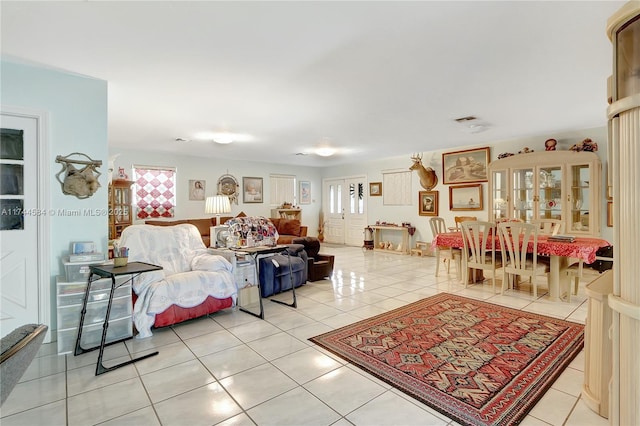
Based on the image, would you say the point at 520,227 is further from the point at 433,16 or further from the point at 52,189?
the point at 52,189

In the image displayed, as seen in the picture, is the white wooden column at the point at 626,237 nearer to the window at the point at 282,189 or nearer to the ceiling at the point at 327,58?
the ceiling at the point at 327,58

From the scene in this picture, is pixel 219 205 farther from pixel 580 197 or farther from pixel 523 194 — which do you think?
pixel 580 197

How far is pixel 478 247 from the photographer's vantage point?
14.5 ft

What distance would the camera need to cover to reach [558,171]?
17.6ft

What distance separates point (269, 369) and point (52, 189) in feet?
8.29

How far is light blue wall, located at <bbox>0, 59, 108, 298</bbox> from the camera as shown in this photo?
2779 millimetres

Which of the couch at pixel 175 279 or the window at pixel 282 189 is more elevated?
the window at pixel 282 189

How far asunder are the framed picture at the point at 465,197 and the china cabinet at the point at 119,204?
265 inches

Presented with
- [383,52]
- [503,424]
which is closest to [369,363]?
[503,424]

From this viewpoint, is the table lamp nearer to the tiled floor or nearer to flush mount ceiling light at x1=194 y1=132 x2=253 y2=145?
flush mount ceiling light at x1=194 y1=132 x2=253 y2=145

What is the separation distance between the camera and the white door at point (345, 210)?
365 inches

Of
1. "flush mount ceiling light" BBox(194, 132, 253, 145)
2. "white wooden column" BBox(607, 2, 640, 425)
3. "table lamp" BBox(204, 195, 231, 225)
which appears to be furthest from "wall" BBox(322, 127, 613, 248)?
"white wooden column" BBox(607, 2, 640, 425)

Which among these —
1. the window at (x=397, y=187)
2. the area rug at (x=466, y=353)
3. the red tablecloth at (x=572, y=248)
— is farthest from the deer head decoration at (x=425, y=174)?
the area rug at (x=466, y=353)

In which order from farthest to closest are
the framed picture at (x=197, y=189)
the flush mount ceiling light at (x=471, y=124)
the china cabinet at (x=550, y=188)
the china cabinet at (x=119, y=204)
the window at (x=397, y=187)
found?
1. the window at (x=397, y=187)
2. the framed picture at (x=197, y=189)
3. the china cabinet at (x=119, y=204)
4. the china cabinet at (x=550, y=188)
5. the flush mount ceiling light at (x=471, y=124)
